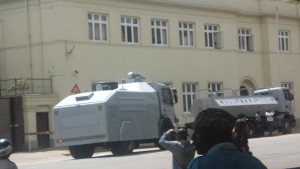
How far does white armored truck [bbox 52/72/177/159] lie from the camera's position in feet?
87.1

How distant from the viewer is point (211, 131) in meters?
4.12

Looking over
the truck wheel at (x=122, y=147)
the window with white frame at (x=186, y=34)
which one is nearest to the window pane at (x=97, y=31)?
the window with white frame at (x=186, y=34)

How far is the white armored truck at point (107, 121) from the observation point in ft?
87.1

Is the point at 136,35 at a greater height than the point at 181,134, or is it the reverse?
the point at 136,35

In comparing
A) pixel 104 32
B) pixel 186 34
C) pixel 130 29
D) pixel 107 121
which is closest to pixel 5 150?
pixel 107 121

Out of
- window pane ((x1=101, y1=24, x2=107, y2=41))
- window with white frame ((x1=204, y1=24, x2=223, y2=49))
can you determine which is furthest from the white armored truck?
window with white frame ((x1=204, y1=24, x2=223, y2=49))

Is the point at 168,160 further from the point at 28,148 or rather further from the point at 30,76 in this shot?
the point at 30,76

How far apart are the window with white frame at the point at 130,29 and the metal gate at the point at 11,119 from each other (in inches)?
333

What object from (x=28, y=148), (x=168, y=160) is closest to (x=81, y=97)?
(x=168, y=160)

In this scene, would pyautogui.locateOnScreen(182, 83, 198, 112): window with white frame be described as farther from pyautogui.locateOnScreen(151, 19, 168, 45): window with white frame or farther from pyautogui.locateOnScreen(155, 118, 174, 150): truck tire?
pyautogui.locateOnScreen(155, 118, 174, 150): truck tire

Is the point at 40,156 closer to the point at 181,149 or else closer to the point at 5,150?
the point at 181,149

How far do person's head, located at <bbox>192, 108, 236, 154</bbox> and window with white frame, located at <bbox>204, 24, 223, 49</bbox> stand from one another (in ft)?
143

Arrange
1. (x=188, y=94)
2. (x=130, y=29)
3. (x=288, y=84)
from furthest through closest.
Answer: (x=288, y=84), (x=188, y=94), (x=130, y=29)

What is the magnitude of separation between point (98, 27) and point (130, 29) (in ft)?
8.75
